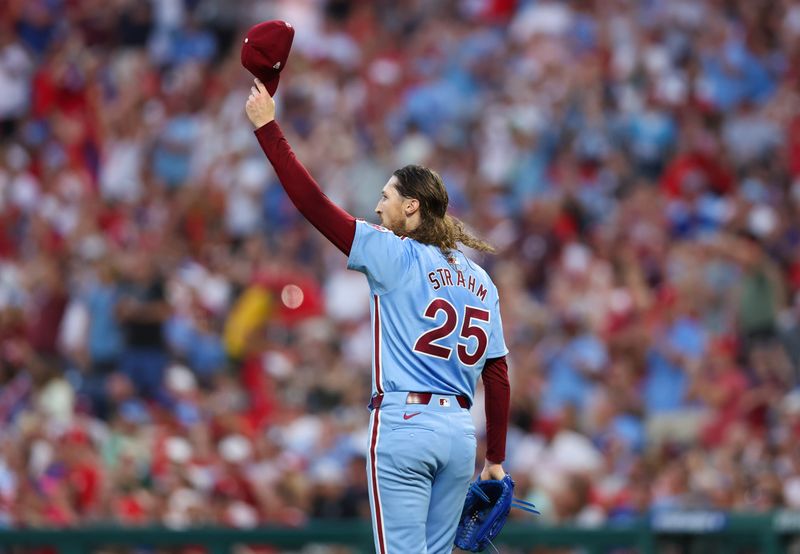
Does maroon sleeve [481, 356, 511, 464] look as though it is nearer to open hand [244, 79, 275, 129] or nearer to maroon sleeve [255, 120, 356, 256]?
maroon sleeve [255, 120, 356, 256]

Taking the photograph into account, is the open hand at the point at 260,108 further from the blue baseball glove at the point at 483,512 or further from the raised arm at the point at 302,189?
the blue baseball glove at the point at 483,512

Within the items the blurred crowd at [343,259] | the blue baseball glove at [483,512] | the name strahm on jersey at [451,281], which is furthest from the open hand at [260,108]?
the blurred crowd at [343,259]

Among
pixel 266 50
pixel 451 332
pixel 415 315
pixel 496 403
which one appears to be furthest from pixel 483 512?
pixel 266 50

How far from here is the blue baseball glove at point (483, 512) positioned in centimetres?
543

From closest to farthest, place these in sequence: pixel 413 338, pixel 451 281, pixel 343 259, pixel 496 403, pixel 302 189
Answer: pixel 302 189
pixel 413 338
pixel 451 281
pixel 496 403
pixel 343 259

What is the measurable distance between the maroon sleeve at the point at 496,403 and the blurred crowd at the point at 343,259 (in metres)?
3.63

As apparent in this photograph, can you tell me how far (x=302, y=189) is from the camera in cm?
498


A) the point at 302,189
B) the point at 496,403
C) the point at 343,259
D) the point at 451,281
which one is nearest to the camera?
the point at 302,189

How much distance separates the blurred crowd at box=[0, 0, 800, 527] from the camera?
10.2 m

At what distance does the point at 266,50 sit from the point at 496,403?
158cm

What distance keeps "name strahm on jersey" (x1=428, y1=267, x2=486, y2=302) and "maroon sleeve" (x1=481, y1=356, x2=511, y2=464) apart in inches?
11.6

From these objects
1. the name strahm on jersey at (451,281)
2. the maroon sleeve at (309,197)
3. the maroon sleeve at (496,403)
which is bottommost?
the maroon sleeve at (496,403)

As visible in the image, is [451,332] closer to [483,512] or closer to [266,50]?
[483,512]

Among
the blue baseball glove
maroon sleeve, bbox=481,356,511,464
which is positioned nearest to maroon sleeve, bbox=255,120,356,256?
maroon sleeve, bbox=481,356,511,464
